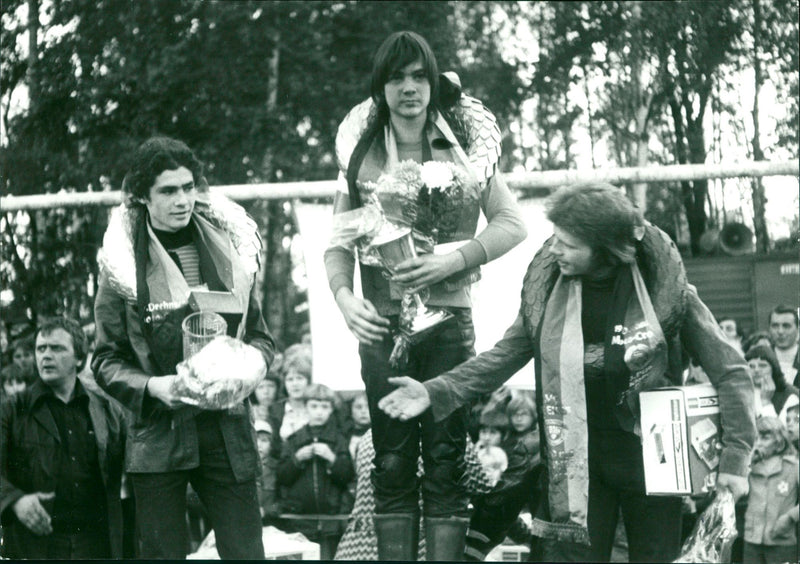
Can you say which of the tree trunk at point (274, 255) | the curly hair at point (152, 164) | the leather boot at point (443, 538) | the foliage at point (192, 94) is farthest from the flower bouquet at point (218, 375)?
the tree trunk at point (274, 255)

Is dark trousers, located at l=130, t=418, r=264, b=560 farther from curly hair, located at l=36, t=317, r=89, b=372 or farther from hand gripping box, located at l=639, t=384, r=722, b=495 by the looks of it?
hand gripping box, located at l=639, t=384, r=722, b=495

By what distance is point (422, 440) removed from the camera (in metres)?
3.54

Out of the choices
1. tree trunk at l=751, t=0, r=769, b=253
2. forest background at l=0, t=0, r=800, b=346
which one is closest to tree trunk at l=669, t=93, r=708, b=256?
forest background at l=0, t=0, r=800, b=346

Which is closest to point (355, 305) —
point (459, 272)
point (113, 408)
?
point (459, 272)

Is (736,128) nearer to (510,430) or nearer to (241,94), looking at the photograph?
(510,430)

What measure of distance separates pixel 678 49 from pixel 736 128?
0.56 meters

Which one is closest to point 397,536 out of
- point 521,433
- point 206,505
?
point 206,505

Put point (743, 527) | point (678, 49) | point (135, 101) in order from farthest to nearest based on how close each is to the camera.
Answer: point (135, 101), point (678, 49), point (743, 527)

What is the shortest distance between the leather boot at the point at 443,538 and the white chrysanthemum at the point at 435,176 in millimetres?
1052

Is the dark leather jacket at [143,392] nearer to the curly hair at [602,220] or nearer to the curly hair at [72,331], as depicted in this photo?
the curly hair at [72,331]

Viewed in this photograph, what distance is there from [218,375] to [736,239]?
8.80 ft

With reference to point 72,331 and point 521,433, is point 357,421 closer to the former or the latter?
point 521,433

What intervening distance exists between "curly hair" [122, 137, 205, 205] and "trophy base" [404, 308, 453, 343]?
0.89 m

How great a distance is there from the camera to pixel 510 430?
506 centimetres
